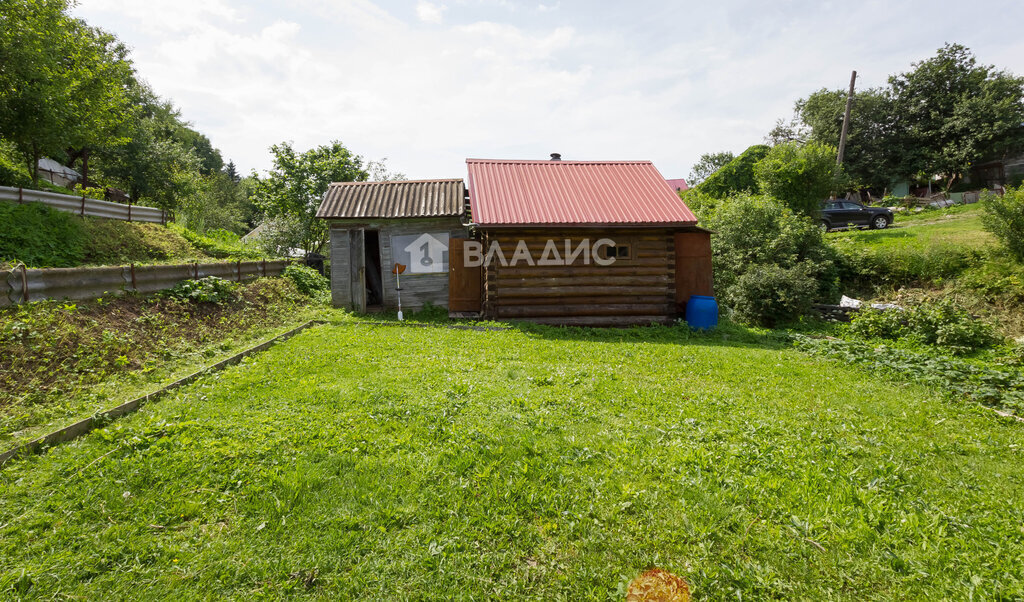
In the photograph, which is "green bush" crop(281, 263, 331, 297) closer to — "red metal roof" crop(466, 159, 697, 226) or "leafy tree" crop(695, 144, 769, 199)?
"red metal roof" crop(466, 159, 697, 226)

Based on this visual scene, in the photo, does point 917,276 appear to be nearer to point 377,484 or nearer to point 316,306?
point 377,484

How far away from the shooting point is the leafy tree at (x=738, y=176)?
2769 cm

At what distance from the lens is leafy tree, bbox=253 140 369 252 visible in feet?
80.5

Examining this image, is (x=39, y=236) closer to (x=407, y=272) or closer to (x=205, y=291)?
(x=205, y=291)

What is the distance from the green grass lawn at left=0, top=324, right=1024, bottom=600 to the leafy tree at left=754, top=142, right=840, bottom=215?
14267 millimetres

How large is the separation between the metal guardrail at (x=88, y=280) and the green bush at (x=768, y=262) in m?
14.5

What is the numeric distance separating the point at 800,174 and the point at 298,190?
85.7 ft

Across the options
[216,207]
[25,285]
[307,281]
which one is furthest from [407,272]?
[216,207]

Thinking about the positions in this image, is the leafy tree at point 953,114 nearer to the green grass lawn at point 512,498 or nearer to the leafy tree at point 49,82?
the green grass lawn at point 512,498

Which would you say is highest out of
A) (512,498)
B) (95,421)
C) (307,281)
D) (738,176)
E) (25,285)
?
(738,176)

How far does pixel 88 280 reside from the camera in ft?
22.0

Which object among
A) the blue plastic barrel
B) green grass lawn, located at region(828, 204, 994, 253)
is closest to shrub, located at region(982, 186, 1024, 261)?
green grass lawn, located at region(828, 204, 994, 253)

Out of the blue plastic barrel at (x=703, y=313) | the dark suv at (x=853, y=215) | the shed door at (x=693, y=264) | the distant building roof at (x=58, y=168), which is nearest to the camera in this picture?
the blue plastic barrel at (x=703, y=313)

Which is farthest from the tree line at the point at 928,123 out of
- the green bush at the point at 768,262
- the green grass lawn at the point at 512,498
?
the green grass lawn at the point at 512,498
